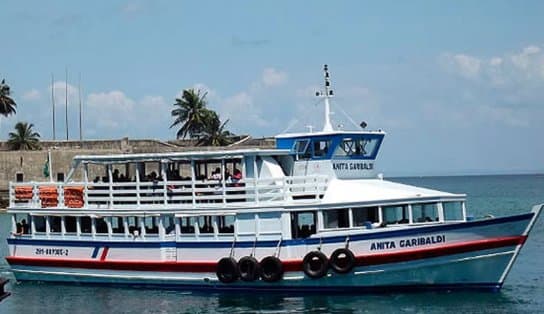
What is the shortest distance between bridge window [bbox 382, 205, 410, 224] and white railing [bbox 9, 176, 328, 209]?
5.78 ft

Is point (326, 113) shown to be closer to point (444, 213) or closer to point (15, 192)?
point (444, 213)

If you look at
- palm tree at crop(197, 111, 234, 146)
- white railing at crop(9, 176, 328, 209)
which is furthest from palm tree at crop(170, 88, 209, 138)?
white railing at crop(9, 176, 328, 209)

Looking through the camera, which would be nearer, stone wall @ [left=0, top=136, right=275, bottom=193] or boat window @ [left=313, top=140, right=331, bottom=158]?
boat window @ [left=313, top=140, right=331, bottom=158]

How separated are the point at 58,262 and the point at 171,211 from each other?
426cm

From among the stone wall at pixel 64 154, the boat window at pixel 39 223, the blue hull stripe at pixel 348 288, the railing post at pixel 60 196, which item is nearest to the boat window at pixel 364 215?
the blue hull stripe at pixel 348 288

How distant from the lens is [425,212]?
81.3 ft

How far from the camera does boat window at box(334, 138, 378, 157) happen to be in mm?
26484

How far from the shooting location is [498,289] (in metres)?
24.4

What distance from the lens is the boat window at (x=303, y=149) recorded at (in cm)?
2658

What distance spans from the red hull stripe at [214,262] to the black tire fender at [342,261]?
207 millimetres

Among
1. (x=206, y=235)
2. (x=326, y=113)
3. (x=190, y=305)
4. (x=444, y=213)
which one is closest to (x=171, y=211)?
(x=206, y=235)

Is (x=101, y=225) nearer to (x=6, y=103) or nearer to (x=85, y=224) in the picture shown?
(x=85, y=224)

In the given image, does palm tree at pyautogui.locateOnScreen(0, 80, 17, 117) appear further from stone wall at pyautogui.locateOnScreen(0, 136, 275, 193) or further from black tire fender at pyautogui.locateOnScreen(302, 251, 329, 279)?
black tire fender at pyautogui.locateOnScreen(302, 251, 329, 279)

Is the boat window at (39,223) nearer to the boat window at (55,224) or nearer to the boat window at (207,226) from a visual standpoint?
the boat window at (55,224)
